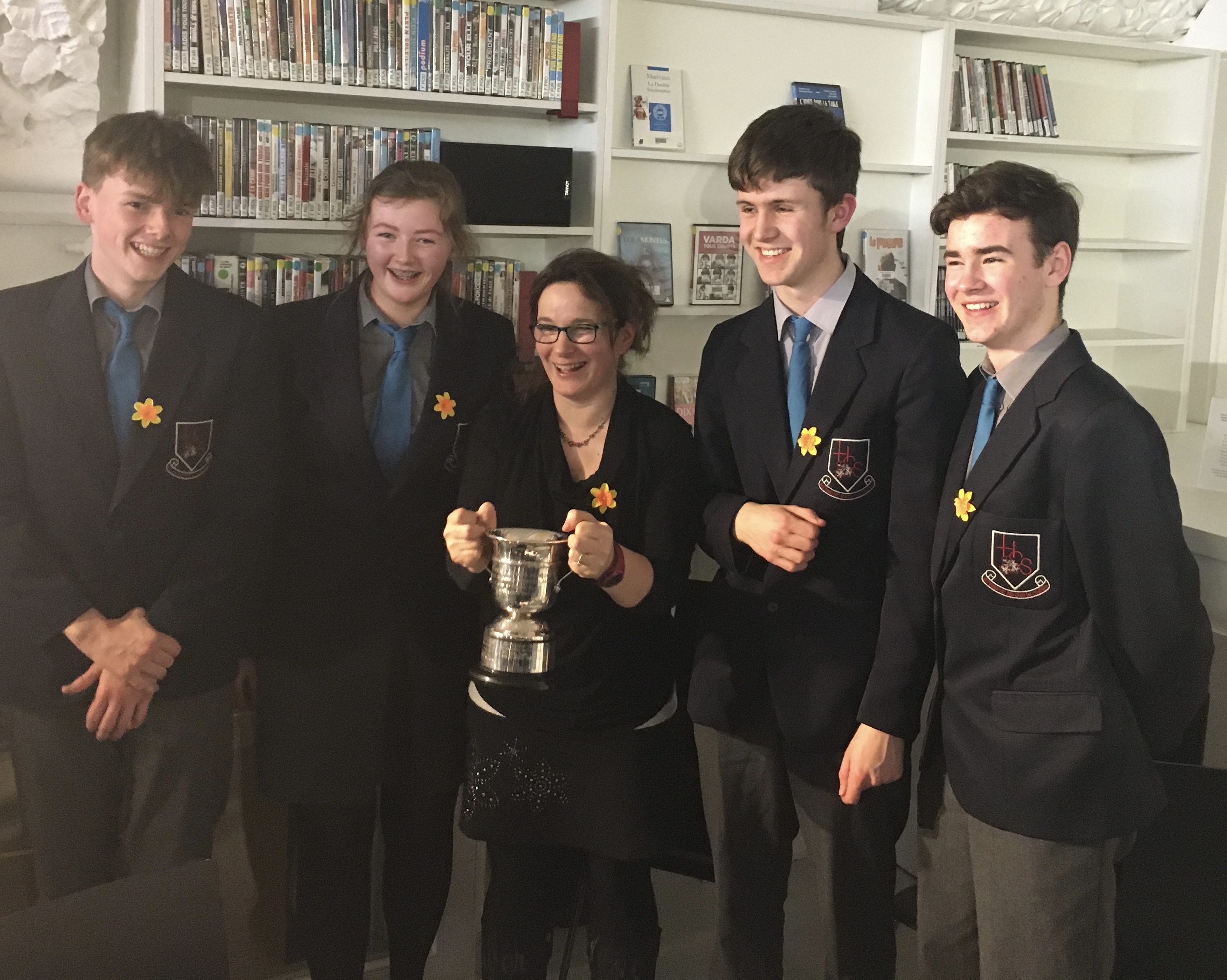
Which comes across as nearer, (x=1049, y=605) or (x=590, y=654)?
(x=1049, y=605)

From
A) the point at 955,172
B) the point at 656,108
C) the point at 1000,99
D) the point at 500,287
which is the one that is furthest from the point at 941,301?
the point at 500,287

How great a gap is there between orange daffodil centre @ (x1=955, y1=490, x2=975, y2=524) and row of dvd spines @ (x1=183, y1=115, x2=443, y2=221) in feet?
5.59

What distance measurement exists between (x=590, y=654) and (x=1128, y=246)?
321 cm

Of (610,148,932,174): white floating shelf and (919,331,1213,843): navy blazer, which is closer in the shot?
(919,331,1213,843): navy blazer

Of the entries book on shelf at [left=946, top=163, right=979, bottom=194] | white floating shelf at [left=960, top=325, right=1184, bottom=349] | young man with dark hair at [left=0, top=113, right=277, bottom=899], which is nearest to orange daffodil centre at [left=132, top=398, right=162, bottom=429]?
young man with dark hair at [left=0, top=113, right=277, bottom=899]

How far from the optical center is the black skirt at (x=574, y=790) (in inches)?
82.4

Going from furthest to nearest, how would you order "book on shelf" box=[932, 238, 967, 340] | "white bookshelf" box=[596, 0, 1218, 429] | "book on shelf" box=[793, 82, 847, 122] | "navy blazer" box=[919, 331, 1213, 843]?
"book on shelf" box=[932, 238, 967, 340] → "book on shelf" box=[793, 82, 847, 122] → "white bookshelf" box=[596, 0, 1218, 429] → "navy blazer" box=[919, 331, 1213, 843]

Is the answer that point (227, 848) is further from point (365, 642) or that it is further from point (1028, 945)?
point (1028, 945)

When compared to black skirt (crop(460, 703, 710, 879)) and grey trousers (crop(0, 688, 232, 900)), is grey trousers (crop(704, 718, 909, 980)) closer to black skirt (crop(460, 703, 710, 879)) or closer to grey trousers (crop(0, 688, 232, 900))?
black skirt (crop(460, 703, 710, 879))

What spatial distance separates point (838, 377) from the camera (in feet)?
6.57

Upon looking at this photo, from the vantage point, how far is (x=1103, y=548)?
173 cm

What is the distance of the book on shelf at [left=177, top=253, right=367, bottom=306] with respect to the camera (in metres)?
3.03

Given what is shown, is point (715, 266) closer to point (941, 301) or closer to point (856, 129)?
point (856, 129)

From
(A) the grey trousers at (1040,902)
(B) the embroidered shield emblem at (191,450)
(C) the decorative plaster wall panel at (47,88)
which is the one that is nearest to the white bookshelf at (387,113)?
(C) the decorative plaster wall panel at (47,88)
